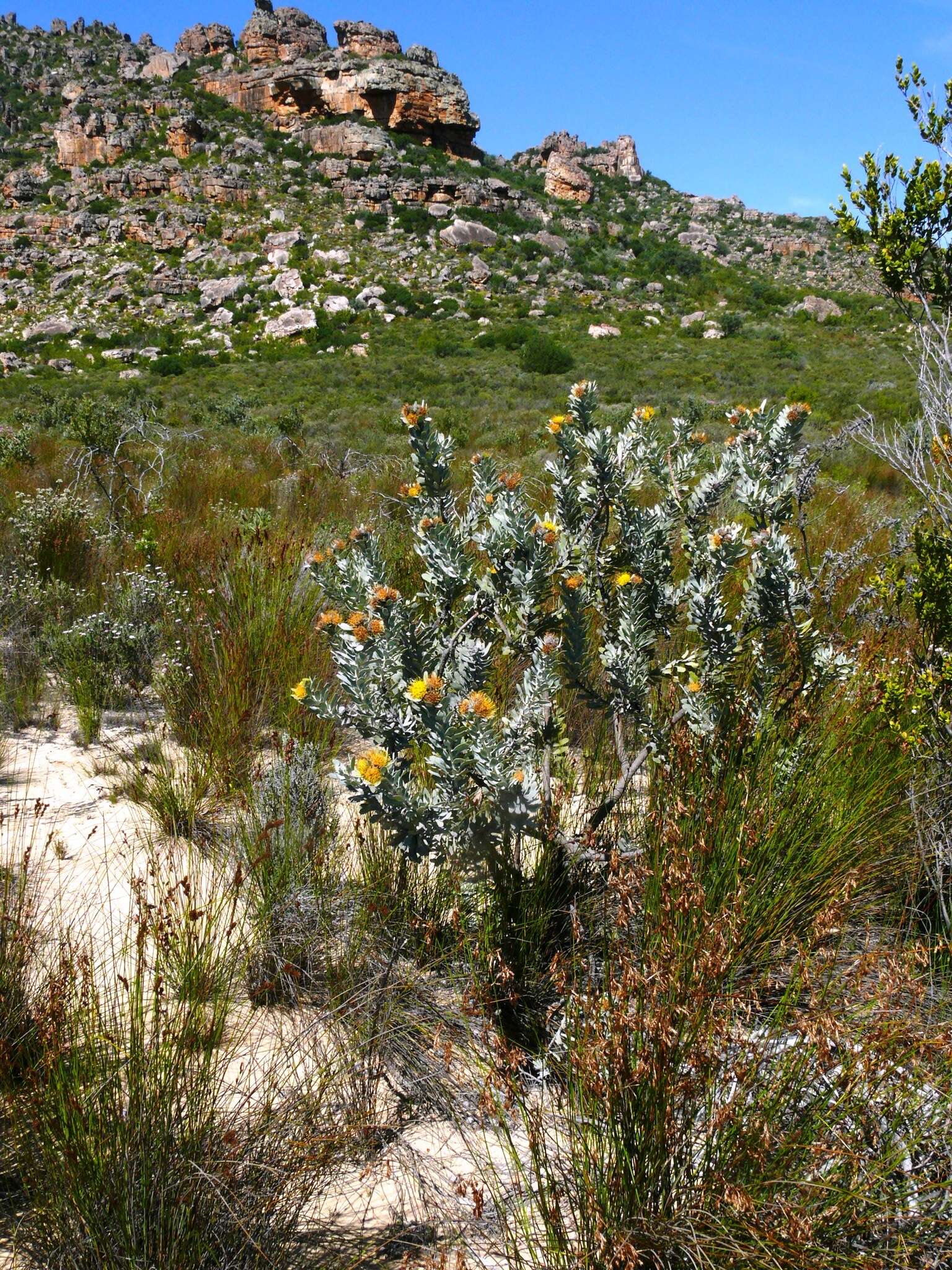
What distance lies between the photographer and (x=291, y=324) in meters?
31.7

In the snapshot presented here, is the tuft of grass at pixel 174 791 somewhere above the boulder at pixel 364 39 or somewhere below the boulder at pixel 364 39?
below

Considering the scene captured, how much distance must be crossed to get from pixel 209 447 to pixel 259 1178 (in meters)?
9.19

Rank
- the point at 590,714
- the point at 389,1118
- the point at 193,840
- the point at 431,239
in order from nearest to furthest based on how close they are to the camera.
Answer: the point at 389,1118
the point at 193,840
the point at 590,714
the point at 431,239

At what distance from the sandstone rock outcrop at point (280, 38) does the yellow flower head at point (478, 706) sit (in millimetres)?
60193

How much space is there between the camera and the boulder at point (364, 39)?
5138cm

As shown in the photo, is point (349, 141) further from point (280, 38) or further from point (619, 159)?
point (619, 159)

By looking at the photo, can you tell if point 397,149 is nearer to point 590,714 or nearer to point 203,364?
point 203,364

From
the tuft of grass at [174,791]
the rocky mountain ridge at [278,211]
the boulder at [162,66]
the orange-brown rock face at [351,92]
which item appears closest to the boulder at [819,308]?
the rocky mountain ridge at [278,211]

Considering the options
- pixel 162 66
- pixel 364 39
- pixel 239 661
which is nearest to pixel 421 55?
pixel 364 39

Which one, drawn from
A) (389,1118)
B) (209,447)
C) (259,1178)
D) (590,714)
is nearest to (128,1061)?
(259,1178)

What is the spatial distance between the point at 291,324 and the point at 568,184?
30.9 metres

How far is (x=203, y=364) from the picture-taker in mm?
27656

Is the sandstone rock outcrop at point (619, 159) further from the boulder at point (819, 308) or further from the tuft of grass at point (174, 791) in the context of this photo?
the tuft of grass at point (174, 791)

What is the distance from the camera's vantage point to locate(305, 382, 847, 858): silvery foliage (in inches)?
86.4
